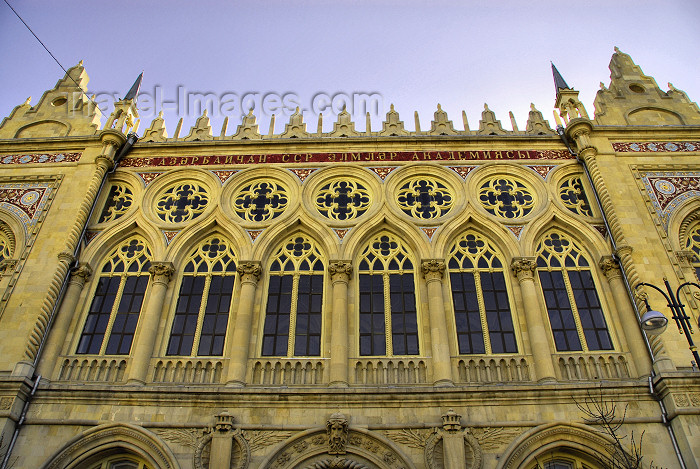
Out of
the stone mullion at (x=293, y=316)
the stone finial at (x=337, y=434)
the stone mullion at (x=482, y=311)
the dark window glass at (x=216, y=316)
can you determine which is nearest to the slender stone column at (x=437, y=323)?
the stone mullion at (x=482, y=311)

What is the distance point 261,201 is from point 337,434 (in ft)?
24.5

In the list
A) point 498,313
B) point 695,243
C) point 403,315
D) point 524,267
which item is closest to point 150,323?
point 403,315

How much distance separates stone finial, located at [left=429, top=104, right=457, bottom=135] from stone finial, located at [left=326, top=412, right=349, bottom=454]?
9949mm

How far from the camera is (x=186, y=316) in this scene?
1466 centimetres

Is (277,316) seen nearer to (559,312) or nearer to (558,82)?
(559,312)

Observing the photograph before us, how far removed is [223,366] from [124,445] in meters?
2.65

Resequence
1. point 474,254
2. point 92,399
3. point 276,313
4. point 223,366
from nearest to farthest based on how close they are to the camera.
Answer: point 92,399
point 223,366
point 276,313
point 474,254

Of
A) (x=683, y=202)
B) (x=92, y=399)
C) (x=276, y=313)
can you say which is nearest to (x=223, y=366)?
(x=276, y=313)

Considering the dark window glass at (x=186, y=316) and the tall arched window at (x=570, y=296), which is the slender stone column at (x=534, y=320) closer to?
the tall arched window at (x=570, y=296)

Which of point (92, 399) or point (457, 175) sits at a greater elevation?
point (457, 175)

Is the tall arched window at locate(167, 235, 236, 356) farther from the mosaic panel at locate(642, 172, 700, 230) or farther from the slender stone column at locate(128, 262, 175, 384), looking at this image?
the mosaic panel at locate(642, 172, 700, 230)

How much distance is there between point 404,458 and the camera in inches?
464

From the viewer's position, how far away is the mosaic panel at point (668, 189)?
15.7 meters

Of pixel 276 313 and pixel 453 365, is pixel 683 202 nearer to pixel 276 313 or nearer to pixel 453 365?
pixel 453 365
